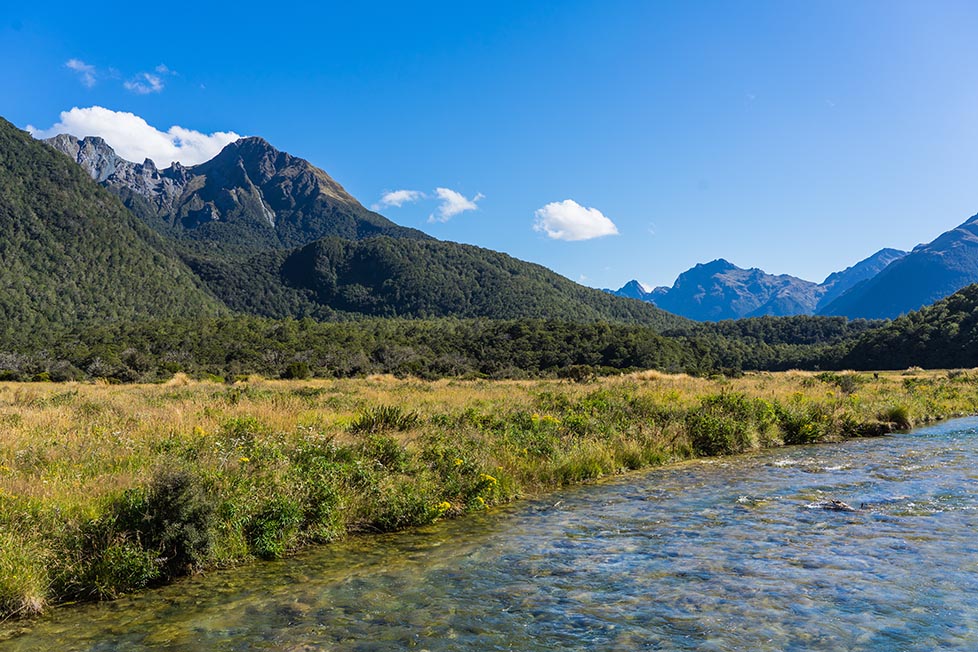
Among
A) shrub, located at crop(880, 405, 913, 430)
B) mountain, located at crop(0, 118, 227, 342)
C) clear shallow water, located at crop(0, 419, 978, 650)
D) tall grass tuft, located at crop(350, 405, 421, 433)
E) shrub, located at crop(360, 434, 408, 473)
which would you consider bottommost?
shrub, located at crop(880, 405, 913, 430)

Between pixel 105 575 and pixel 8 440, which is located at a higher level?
pixel 8 440

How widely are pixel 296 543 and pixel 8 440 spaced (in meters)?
6.59

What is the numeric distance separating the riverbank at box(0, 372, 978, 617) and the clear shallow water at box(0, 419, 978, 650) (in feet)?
1.39

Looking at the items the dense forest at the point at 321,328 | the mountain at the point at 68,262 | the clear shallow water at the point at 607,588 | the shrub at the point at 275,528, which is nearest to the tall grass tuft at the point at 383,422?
the clear shallow water at the point at 607,588

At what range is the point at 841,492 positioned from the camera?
1182 cm

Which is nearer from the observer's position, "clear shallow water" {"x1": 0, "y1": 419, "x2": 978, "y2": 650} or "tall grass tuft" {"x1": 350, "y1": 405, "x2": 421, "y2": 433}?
"clear shallow water" {"x1": 0, "y1": 419, "x2": 978, "y2": 650}

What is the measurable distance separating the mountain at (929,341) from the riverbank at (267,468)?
241 ft

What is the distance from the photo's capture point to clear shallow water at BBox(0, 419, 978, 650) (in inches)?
229

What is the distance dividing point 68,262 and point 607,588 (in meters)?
187

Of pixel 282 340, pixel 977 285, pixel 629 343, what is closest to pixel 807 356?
pixel 977 285

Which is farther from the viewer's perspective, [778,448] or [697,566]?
[778,448]

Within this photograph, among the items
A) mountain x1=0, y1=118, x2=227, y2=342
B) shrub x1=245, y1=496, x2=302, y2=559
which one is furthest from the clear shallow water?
mountain x1=0, y1=118, x2=227, y2=342

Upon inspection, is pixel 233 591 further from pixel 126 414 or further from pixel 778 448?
pixel 778 448

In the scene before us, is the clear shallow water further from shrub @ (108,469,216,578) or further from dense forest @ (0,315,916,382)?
dense forest @ (0,315,916,382)
